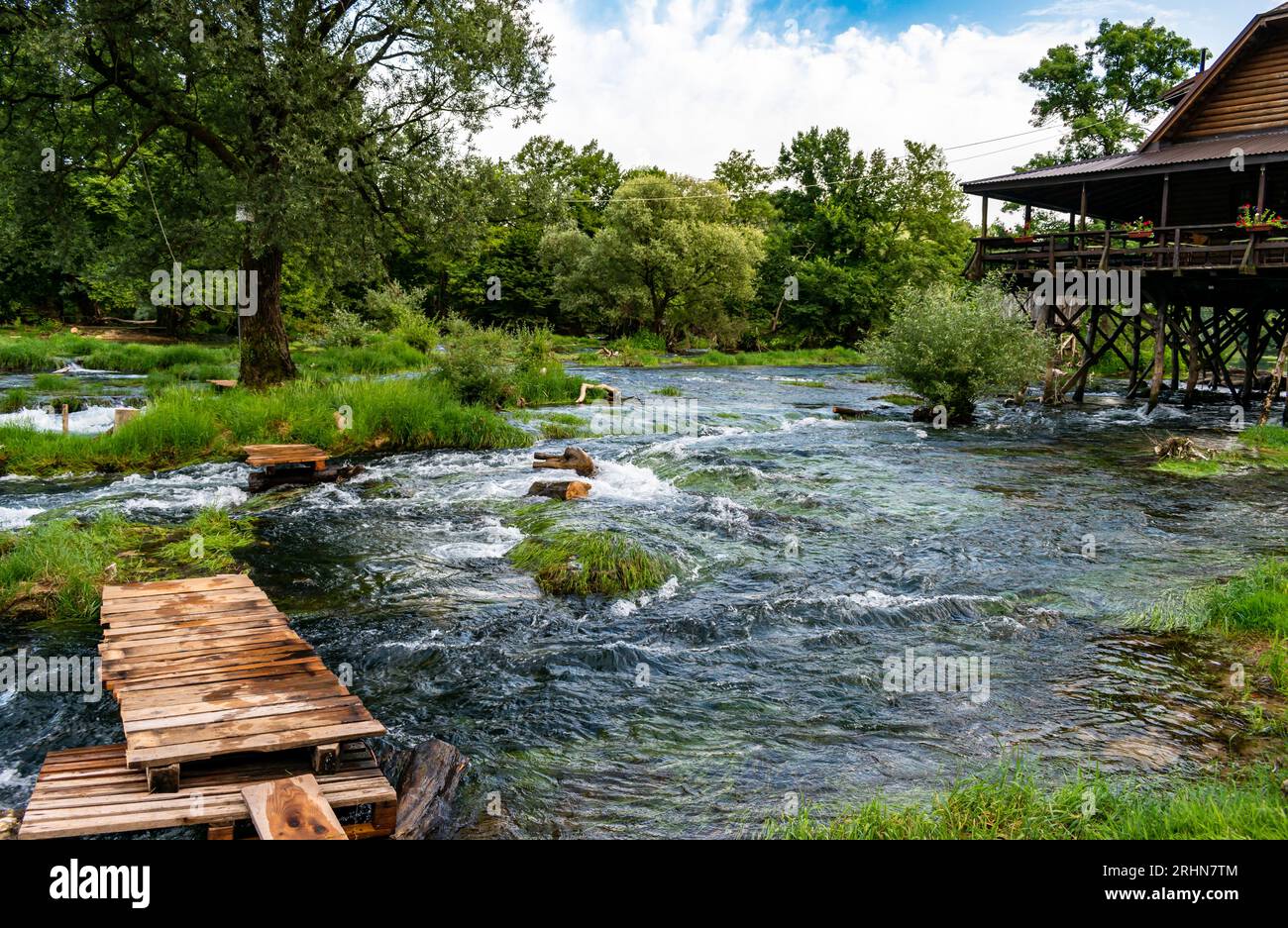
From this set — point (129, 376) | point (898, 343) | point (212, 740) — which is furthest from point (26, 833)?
point (129, 376)


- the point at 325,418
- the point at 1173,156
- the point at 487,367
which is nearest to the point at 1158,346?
the point at 1173,156

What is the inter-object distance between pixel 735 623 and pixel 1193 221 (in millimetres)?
28752

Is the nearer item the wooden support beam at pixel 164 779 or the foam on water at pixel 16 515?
the wooden support beam at pixel 164 779

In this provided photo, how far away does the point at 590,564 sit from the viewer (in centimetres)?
1068

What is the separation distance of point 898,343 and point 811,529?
1295 cm

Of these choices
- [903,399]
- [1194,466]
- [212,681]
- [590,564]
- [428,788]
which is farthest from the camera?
[903,399]

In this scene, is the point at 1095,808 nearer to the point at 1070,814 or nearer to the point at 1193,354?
the point at 1070,814

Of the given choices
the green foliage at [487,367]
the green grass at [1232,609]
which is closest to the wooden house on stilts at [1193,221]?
the green foliage at [487,367]

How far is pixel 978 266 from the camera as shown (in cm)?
2895

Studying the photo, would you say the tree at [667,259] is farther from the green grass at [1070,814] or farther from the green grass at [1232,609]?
the green grass at [1070,814]

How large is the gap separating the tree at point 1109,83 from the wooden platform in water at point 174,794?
Result: 51.2 meters

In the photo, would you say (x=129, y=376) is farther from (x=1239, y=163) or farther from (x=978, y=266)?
(x=1239, y=163)

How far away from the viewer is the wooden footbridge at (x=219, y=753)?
5.03 metres

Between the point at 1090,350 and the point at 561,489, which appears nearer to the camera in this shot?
the point at 561,489
